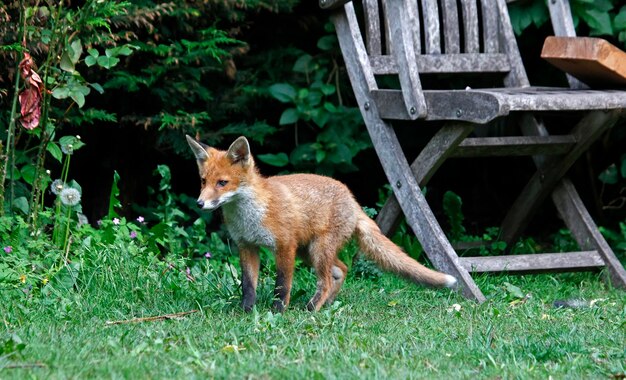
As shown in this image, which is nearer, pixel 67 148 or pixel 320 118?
pixel 67 148

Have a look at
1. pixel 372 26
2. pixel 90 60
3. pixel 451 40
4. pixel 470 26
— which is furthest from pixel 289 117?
pixel 90 60

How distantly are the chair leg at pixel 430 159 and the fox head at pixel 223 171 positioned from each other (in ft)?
3.61

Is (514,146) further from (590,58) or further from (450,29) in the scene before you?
(450,29)

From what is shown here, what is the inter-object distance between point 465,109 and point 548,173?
1.27 meters

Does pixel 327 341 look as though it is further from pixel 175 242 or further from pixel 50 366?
pixel 175 242

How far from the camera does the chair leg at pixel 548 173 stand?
225 inches

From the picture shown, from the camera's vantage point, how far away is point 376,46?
605cm

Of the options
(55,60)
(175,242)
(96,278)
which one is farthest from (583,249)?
(55,60)

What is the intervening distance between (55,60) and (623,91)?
3.21 meters

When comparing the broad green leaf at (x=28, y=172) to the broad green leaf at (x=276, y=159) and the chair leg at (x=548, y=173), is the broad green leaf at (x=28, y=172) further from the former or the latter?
the chair leg at (x=548, y=173)

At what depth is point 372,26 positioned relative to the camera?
6.02m

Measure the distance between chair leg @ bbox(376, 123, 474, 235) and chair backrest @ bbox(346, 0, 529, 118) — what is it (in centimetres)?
76

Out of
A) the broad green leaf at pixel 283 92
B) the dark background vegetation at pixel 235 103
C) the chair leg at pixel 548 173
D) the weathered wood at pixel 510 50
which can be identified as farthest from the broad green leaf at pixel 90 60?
the chair leg at pixel 548 173

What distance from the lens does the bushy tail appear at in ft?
16.0
